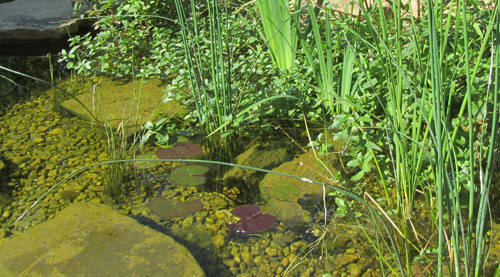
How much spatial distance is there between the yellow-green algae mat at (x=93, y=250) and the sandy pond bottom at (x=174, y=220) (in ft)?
0.29

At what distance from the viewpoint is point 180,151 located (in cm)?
277

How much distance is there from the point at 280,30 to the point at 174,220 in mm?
1393

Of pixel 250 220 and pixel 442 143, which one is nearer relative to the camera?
pixel 442 143

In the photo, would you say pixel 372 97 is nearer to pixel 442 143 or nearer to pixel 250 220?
pixel 250 220

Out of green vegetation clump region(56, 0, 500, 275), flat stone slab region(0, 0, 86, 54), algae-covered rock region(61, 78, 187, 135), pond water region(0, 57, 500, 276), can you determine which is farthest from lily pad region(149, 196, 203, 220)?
flat stone slab region(0, 0, 86, 54)

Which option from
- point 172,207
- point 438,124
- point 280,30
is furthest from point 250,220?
point 280,30

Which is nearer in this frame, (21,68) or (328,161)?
(328,161)

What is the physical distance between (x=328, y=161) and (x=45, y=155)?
1552 millimetres

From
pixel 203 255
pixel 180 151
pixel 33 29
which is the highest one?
pixel 33 29

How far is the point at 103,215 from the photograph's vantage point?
2299mm

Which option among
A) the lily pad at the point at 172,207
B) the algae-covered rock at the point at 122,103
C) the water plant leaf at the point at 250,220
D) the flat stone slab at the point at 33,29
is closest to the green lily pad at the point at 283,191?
the water plant leaf at the point at 250,220

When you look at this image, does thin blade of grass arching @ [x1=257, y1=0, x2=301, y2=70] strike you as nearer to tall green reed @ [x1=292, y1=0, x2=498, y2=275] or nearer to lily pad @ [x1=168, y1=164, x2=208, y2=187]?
tall green reed @ [x1=292, y1=0, x2=498, y2=275]

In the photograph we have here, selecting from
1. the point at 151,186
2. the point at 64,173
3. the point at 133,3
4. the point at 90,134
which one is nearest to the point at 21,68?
the point at 133,3

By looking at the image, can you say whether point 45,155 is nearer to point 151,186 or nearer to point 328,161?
point 151,186
